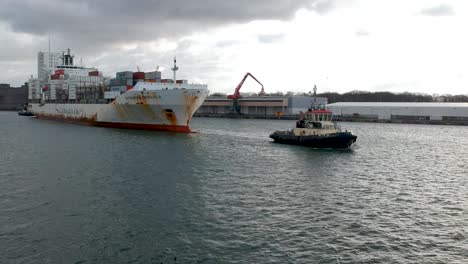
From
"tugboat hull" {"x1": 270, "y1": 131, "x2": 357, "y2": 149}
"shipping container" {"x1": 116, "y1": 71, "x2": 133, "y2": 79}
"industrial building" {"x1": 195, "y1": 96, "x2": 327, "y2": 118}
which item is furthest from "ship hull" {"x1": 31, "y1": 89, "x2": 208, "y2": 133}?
"industrial building" {"x1": 195, "y1": 96, "x2": 327, "y2": 118}

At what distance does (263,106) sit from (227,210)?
99.3m

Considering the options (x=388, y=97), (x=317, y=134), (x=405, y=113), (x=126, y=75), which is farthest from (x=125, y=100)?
(x=388, y=97)

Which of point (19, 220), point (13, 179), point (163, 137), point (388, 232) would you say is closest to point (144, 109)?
point (163, 137)

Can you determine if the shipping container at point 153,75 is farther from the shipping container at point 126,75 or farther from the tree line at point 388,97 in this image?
the tree line at point 388,97

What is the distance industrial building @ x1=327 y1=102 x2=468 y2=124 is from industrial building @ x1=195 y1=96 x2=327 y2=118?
23.3ft

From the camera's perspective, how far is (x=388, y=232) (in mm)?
13461

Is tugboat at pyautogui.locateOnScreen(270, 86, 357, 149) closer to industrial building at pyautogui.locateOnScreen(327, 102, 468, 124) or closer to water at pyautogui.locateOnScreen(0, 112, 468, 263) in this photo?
water at pyautogui.locateOnScreen(0, 112, 468, 263)

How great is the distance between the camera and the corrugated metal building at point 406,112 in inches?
3524

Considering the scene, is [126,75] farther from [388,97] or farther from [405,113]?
[388,97]

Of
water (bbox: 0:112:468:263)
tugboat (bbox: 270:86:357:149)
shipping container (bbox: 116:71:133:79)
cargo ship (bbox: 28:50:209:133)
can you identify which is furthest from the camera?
shipping container (bbox: 116:71:133:79)

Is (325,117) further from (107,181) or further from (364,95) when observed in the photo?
(364,95)

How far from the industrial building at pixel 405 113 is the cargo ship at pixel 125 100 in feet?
188

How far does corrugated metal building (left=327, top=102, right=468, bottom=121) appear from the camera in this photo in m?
89.5

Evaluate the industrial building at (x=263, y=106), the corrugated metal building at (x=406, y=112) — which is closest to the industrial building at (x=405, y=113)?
the corrugated metal building at (x=406, y=112)
